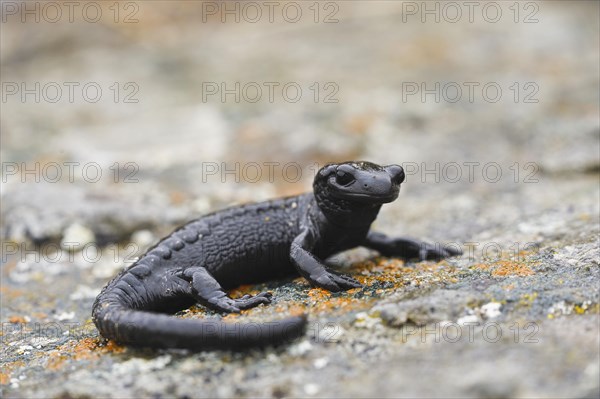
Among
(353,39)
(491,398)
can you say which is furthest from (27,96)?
(491,398)

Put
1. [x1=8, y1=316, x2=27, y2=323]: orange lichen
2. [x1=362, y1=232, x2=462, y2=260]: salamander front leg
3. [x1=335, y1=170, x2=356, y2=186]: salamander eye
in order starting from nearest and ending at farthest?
[x1=335, y1=170, x2=356, y2=186]: salamander eye
[x1=8, y1=316, x2=27, y2=323]: orange lichen
[x1=362, y1=232, x2=462, y2=260]: salamander front leg

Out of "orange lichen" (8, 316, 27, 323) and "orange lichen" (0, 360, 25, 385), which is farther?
"orange lichen" (8, 316, 27, 323)

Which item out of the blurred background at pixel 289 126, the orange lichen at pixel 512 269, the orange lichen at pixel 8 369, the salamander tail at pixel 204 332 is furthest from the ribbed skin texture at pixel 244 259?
the orange lichen at pixel 512 269

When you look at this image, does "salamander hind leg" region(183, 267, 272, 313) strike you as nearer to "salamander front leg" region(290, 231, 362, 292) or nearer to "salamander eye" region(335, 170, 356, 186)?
"salamander front leg" region(290, 231, 362, 292)

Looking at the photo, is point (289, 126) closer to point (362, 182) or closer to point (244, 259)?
point (244, 259)

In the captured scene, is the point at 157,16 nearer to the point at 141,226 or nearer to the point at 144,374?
the point at 141,226

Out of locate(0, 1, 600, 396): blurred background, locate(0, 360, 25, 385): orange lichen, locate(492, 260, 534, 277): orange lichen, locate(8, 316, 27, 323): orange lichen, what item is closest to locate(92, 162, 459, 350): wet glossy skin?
locate(0, 1, 600, 396): blurred background

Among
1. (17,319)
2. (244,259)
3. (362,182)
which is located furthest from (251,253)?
(17,319)
